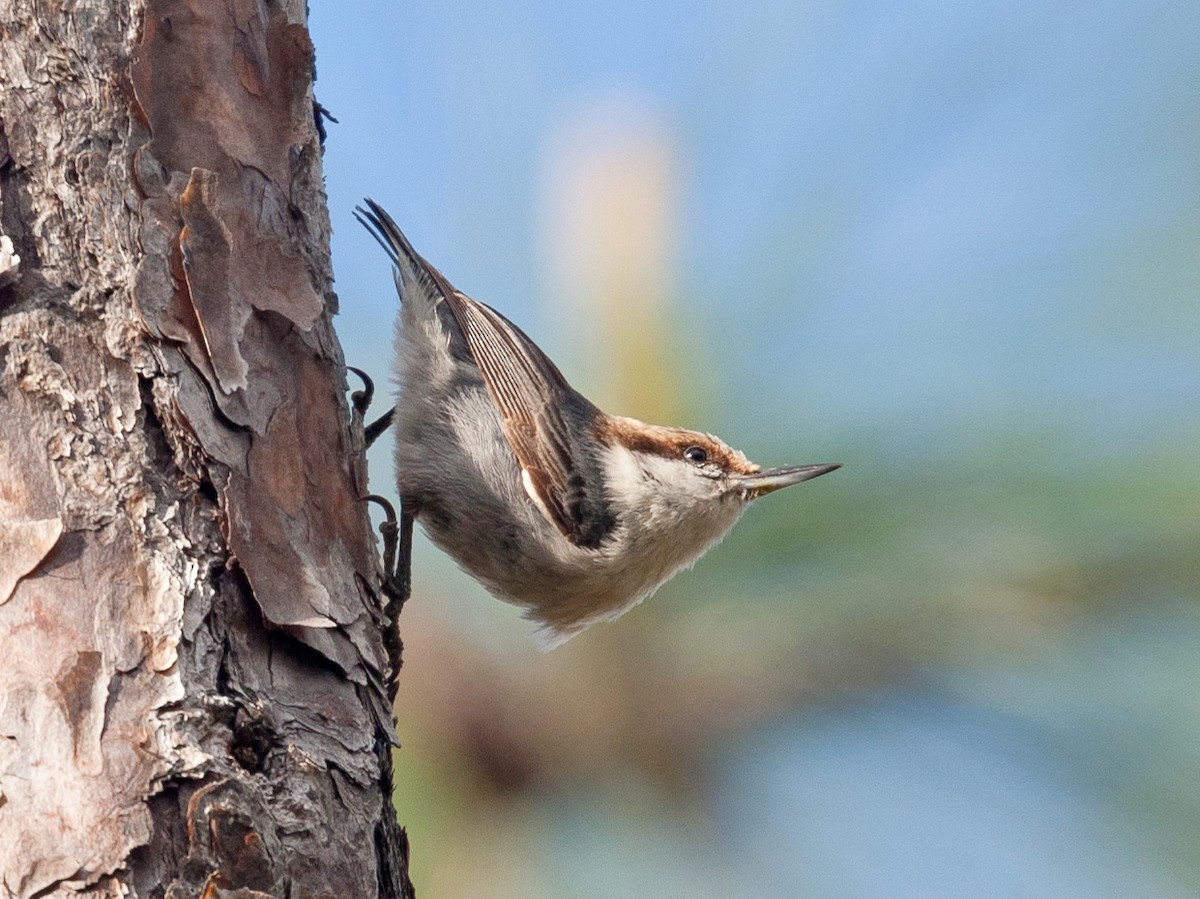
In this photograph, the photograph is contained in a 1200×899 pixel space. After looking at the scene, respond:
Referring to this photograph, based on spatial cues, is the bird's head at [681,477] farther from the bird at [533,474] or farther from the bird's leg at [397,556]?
the bird's leg at [397,556]

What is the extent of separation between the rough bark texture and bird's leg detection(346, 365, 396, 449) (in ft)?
0.62

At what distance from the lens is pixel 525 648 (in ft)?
7.11

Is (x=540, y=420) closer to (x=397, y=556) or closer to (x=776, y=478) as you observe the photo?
(x=397, y=556)

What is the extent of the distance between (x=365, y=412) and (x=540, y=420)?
396 mm

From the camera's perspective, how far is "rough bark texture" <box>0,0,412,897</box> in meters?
1.25

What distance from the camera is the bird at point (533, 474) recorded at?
248 centimetres

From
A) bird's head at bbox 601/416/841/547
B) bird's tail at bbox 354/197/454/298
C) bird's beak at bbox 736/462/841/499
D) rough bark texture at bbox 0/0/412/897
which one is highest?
bird's tail at bbox 354/197/454/298

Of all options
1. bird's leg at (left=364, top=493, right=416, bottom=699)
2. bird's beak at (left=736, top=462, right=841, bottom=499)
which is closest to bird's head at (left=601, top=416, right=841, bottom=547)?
bird's beak at (left=736, top=462, right=841, bottom=499)

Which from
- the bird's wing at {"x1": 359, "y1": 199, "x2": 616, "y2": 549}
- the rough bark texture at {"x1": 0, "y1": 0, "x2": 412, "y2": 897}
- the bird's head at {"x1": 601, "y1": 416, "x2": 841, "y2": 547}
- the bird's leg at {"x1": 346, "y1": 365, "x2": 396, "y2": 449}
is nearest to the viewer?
the rough bark texture at {"x1": 0, "y1": 0, "x2": 412, "y2": 897}

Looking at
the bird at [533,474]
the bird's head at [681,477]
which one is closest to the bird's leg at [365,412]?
the bird at [533,474]

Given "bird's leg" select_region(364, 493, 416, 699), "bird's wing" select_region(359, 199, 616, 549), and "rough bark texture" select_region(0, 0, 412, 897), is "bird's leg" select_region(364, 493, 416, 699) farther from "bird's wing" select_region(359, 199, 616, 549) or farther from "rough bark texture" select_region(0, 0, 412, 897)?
"rough bark texture" select_region(0, 0, 412, 897)

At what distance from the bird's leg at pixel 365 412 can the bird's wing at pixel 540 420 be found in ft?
0.84

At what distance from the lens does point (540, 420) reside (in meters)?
2.64

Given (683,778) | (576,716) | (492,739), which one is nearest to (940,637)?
(683,778)
